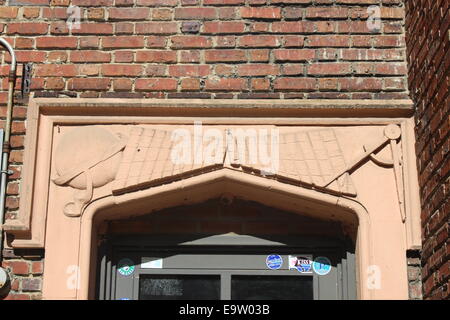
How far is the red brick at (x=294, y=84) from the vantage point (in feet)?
16.3

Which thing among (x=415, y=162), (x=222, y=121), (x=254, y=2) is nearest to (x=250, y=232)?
(x=222, y=121)

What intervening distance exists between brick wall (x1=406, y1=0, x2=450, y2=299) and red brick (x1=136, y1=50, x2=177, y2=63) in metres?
1.34

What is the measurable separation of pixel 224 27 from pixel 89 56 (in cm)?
78

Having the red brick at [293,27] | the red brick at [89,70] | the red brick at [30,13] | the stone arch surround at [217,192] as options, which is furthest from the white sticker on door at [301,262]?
the red brick at [30,13]

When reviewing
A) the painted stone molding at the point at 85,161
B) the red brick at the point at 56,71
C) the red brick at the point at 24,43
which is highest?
the red brick at the point at 24,43

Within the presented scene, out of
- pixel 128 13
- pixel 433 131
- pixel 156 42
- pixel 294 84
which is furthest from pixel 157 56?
pixel 433 131

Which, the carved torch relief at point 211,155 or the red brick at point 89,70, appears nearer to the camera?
the carved torch relief at point 211,155

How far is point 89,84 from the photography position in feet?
16.4

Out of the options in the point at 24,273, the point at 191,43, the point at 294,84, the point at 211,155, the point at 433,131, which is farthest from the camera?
the point at 191,43

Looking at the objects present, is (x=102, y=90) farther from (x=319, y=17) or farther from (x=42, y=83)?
(x=319, y=17)

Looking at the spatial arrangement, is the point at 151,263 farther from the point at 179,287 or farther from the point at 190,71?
the point at 190,71

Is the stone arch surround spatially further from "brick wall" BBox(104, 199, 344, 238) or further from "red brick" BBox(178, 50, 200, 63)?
"red brick" BBox(178, 50, 200, 63)

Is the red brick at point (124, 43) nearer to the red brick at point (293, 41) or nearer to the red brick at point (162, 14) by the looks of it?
the red brick at point (162, 14)

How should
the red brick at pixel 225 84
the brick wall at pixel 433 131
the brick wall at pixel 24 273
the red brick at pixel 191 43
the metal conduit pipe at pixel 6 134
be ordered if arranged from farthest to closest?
1. the red brick at pixel 191 43
2. the red brick at pixel 225 84
3. the metal conduit pipe at pixel 6 134
4. the brick wall at pixel 24 273
5. the brick wall at pixel 433 131
